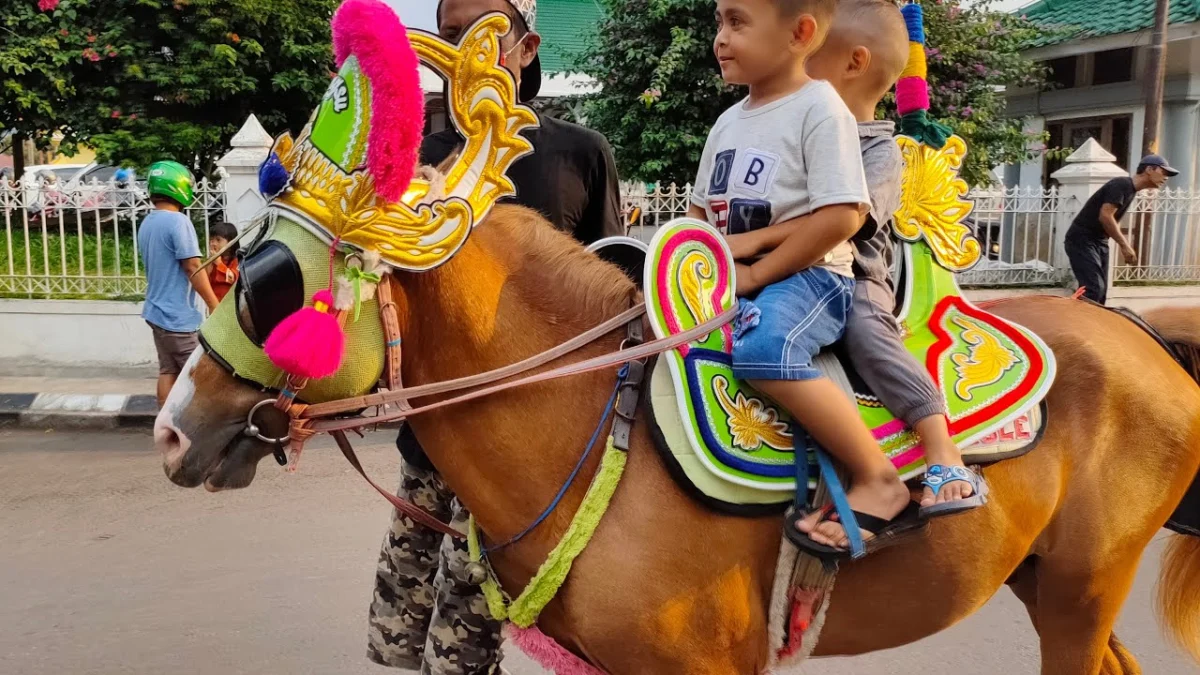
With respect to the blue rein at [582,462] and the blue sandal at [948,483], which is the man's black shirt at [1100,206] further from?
the blue rein at [582,462]

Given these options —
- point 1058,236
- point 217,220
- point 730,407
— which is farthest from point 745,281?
point 1058,236

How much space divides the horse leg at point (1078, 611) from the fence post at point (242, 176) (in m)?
6.85

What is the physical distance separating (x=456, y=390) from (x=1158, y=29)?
10306mm

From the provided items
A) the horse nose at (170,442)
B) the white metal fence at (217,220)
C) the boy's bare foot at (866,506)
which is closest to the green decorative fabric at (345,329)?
the horse nose at (170,442)

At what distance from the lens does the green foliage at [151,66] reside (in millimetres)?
10438

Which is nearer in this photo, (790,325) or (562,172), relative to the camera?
(790,325)

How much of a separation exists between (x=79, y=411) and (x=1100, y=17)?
12763 millimetres

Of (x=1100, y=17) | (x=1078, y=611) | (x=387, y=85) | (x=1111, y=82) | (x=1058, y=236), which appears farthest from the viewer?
(x=1111, y=82)

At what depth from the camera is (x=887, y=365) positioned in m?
1.88

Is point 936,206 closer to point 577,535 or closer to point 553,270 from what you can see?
point 553,270

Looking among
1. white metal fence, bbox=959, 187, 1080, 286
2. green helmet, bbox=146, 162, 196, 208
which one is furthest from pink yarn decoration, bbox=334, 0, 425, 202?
white metal fence, bbox=959, 187, 1080, 286

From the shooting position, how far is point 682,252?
1763 millimetres

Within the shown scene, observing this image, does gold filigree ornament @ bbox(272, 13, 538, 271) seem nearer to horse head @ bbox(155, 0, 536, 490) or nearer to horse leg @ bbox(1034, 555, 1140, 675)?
horse head @ bbox(155, 0, 536, 490)

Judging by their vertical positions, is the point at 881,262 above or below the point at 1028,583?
above
